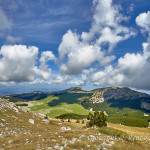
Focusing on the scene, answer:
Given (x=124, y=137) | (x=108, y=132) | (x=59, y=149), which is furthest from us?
(x=108, y=132)

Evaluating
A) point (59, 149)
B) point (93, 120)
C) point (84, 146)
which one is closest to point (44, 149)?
point (59, 149)

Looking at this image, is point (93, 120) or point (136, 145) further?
point (93, 120)

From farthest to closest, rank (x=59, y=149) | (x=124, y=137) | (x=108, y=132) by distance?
(x=108, y=132) → (x=124, y=137) → (x=59, y=149)

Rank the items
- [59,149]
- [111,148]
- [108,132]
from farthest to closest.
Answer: [108,132] → [111,148] → [59,149]

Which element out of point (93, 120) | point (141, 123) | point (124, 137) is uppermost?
point (124, 137)

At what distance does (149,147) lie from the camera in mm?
Answer: 23766

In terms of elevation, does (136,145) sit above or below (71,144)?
below

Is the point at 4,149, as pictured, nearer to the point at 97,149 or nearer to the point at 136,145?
the point at 97,149

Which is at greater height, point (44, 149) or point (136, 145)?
point (44, 149)

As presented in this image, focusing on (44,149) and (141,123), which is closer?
(44,149)

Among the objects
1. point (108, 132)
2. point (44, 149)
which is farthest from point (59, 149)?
point (108, 132)

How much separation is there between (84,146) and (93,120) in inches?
1254

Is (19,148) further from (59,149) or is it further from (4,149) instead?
(59,149)

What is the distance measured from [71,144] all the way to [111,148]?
6.33 meters
